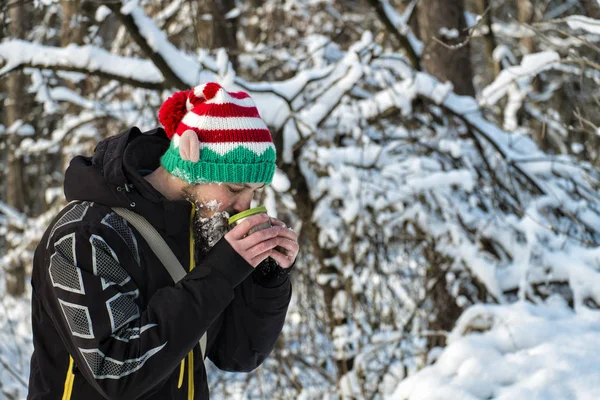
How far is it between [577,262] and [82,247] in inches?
120

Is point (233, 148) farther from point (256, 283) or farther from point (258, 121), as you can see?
point (256, 283)

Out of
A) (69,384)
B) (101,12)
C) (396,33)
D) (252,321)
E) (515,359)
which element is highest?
(69,384)

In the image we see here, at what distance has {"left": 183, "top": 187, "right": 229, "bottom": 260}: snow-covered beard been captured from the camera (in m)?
1.93

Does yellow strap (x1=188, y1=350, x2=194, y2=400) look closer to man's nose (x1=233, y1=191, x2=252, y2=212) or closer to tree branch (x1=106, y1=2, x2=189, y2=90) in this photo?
man's nose (x1=233, y1=191, x2=252, y2=212)

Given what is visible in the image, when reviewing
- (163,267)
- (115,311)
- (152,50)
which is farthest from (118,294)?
(152,50)

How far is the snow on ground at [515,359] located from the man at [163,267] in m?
1.15

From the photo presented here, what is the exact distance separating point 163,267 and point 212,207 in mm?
231

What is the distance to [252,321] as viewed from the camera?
6.77ft

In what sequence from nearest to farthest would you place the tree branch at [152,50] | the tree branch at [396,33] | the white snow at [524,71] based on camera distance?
the white snow at [524,71], the tree branch at [152,50], the tree branch at [396,33]

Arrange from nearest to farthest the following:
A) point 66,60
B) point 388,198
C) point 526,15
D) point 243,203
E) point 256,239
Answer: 1. point 256,239
2. point 243,203
3. point 66,60
4. point 388,198
5. point 526,15

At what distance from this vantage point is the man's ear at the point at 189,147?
186 centimetres

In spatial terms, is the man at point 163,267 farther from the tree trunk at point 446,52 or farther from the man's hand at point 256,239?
the tree trunk at point 446,52

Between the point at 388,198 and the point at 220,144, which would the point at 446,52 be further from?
the point at 220,144

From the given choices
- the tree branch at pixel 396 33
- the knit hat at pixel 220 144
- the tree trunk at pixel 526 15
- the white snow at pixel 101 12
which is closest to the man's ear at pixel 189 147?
the knit hat at pixel 220 144
